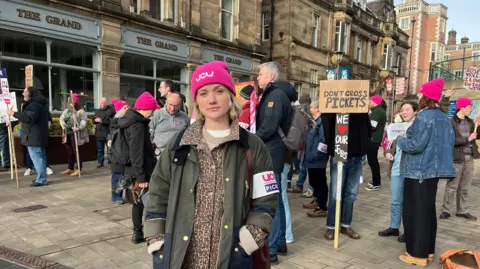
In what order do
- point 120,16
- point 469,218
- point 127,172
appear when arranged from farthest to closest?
1. point 120,16
2. point 469,218
3. point 127,172

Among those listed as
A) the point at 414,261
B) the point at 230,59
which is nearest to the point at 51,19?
the point at 230,59

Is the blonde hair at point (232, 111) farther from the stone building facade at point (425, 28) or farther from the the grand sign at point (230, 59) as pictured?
the stone building facade at point (425, 28)

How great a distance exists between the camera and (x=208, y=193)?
1.83 metres

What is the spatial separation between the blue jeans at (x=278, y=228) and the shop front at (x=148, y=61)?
1118cm

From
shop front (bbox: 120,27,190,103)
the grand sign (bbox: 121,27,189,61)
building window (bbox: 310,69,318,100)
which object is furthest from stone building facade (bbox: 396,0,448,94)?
the grand sign (bbox: 121,27,189,61)

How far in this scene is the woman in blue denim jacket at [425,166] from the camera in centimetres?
364

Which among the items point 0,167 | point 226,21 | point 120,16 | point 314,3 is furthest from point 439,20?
point 0,167

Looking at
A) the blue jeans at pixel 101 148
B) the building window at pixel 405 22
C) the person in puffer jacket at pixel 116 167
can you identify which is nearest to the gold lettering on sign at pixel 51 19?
the blue jeans at pixel 101 148

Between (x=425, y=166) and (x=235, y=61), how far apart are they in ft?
49.4

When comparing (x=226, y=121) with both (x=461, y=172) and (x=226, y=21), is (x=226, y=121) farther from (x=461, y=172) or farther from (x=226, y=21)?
(x=226, y=21)

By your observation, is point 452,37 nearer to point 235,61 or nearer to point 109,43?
point 235,61

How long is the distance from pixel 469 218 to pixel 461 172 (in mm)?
795

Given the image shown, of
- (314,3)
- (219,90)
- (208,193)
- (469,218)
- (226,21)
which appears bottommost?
(469,218)

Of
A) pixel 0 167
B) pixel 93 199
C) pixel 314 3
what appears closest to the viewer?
pixel 93 199
